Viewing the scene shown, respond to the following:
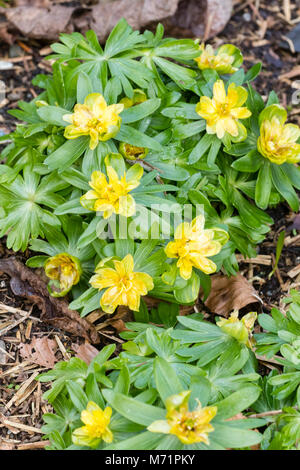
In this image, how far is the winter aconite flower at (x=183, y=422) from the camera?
186 centimetres

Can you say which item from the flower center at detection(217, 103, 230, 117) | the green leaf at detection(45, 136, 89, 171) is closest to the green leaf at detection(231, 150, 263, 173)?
the flower center at detection(217, 103, 230, 117)

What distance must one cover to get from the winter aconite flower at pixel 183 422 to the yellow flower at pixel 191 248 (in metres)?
0.63

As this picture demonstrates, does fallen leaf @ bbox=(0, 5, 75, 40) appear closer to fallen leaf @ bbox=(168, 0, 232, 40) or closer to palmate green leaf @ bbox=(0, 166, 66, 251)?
fallen leaf @ bbox=(168, 0, 232, 40)

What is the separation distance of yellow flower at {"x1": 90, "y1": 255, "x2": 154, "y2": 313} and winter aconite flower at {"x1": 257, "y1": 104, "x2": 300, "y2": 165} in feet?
2.92

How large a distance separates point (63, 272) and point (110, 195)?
51 cm

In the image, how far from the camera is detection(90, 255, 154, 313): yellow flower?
238 cm

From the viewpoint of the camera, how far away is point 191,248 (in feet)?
7.72

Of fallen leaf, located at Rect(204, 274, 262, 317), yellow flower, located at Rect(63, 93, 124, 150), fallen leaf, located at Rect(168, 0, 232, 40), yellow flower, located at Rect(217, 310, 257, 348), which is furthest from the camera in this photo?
fallen leaf, located at Rect(168, 0, 232, 40)

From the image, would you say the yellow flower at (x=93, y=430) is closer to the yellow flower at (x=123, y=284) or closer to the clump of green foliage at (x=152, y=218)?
the clump of green foliage at (x=152, y=218)

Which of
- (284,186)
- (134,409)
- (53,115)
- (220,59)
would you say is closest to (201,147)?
(284,186)

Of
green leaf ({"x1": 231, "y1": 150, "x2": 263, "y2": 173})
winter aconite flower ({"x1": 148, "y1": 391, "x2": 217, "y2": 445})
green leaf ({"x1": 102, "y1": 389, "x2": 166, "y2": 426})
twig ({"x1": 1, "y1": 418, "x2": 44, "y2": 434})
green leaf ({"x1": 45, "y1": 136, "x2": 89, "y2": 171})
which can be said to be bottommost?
twig ({"x1": 1, "y1": 418, "x2": 44, "y2": 434})

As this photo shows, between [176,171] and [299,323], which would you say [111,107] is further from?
[299,323]

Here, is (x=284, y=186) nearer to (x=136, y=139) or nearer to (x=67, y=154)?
(x=136, y=139)
